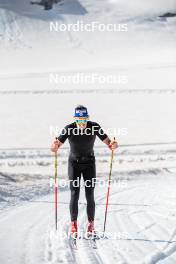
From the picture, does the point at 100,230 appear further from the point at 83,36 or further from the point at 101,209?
the point at 83,36

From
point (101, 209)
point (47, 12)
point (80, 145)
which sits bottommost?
point (101, 209)

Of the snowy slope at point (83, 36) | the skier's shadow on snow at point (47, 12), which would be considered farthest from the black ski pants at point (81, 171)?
the skier's shadow on snow at point (47, 12)

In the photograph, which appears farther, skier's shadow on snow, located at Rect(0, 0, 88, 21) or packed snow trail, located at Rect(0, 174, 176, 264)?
skier's shadow on snow, located at Rect(0, 0, 88, 21)

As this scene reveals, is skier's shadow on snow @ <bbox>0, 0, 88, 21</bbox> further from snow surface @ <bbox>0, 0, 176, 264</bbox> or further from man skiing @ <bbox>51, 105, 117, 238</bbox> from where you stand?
man skiing @ <bbox>51, 105, 117, 238</bbox>

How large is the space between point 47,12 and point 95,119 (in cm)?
312

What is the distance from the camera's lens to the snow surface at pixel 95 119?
420 centimetres

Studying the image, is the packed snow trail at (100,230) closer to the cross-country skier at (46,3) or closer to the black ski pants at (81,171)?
the black ski pants at (81,171)

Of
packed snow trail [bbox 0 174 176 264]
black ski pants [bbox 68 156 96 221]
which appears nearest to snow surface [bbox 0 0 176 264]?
packed snow trail [bbox 0 174 176 264]

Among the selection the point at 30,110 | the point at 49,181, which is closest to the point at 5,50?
the point at 30,110

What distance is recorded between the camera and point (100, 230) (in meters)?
4.64

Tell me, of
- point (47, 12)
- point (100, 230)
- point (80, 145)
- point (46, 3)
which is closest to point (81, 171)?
point (80, 145)

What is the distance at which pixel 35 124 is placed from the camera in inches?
438

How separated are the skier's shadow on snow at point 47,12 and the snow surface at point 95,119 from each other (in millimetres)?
30

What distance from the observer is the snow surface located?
4.20 meters
